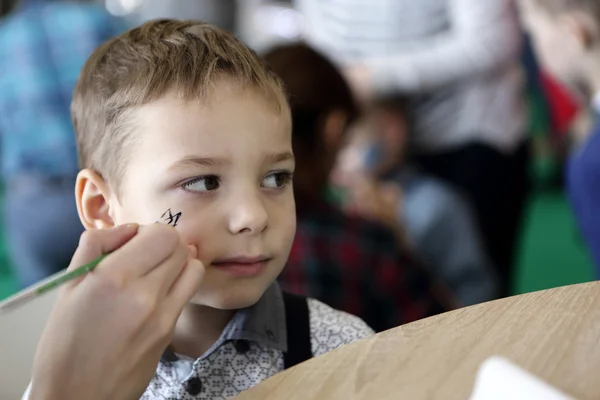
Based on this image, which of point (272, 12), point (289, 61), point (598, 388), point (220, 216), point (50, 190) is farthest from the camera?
point (272, 12)

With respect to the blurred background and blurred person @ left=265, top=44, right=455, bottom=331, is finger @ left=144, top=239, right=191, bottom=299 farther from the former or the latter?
the blurred background

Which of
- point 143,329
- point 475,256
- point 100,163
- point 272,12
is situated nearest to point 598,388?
point 143,329

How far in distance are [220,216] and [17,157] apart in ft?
4.71

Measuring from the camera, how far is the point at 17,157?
2.05m

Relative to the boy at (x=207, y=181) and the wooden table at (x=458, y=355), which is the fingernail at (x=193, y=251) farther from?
the wooden table at (x=458, y=355)

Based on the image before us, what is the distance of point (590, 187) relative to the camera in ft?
4.96

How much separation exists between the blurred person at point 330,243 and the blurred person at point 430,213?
446 millimetres

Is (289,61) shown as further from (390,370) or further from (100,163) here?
(390,370)

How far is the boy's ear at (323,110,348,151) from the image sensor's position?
1.61 meters

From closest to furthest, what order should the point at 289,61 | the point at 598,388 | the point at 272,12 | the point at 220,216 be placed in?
the point at 598,388
the point at 220,216
the point at 289,61
the point at 272,12

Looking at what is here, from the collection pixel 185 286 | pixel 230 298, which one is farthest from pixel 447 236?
pixel 185 286

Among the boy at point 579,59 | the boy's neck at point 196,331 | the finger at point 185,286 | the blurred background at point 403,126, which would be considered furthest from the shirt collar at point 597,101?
the finger at point 185,286

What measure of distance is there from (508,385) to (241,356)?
0.40 metres

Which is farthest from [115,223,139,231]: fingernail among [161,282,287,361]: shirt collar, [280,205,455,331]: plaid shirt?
[280,205,455,331]: plaid shirt
